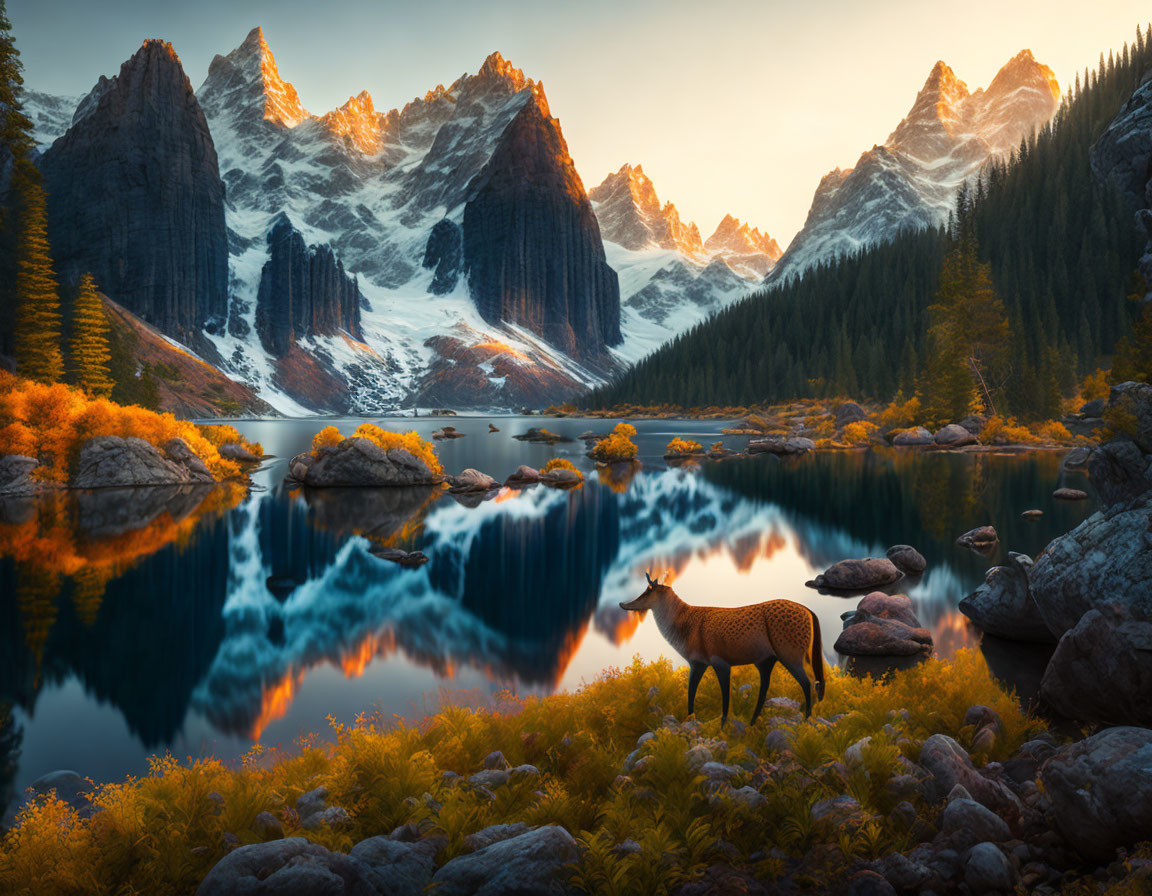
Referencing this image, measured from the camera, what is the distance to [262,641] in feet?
52.0

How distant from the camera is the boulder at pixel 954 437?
66.2 metres

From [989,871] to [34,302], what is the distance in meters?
65.4

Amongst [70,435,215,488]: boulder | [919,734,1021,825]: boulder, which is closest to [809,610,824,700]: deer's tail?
[919,734,1021,825]: boulder

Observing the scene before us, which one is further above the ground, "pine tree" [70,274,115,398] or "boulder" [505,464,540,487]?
"pine tree" [70,274,115,398]

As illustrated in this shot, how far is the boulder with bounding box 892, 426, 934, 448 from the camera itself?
231 feet

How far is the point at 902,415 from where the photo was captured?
8081 centimetres

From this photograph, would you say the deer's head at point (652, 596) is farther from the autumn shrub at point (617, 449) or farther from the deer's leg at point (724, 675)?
the autumn shrub at point (617, 449)

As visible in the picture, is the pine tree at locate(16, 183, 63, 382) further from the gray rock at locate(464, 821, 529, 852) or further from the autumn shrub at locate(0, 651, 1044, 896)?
the gray rock at locate(464, 821, 529, 852)

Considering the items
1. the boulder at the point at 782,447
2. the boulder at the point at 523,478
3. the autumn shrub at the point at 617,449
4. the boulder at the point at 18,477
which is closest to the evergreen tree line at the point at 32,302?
the boulder at the point at 18,477

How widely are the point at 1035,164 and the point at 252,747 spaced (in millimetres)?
149315

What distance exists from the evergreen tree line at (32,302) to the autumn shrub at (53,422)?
32.8 ft

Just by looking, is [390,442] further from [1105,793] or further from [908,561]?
[1105,793]

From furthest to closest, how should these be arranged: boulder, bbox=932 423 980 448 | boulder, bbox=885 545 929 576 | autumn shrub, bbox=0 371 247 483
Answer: boulder, bbox=932 423 980 448, autumn shrub, bbox=0 371 247 483, boulder, bbox=885 545 929 576

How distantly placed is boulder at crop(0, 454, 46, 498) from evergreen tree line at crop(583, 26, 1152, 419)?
82.3 metres
